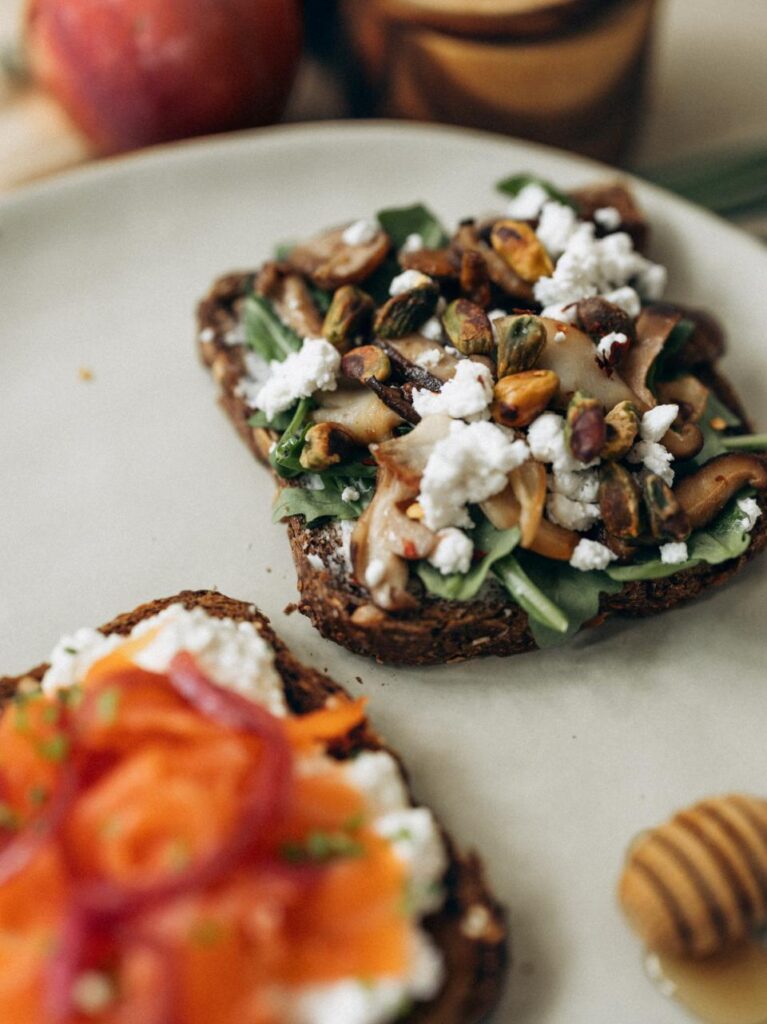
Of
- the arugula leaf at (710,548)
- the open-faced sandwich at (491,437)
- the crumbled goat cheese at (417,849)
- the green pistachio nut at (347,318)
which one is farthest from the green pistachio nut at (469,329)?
the crumbled goat cheese at (417,849)

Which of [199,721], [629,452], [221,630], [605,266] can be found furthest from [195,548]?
[605,266]

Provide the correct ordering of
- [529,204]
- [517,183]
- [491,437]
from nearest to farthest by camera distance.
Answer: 1. [491,437]
2. [529,204]
3. [517,183]

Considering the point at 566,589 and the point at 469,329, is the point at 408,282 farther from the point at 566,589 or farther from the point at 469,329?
the point at 566,589

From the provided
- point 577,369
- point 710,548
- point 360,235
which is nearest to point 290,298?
point 360,235

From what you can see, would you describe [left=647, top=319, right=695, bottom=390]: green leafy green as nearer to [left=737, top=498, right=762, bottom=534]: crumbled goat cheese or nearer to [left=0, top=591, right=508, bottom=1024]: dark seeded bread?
[left=737, top=498, right=762, bottom=534]: crumbled goat cheese

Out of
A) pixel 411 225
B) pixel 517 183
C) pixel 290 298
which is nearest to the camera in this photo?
pixel 290 298

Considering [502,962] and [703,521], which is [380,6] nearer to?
[703,521]
